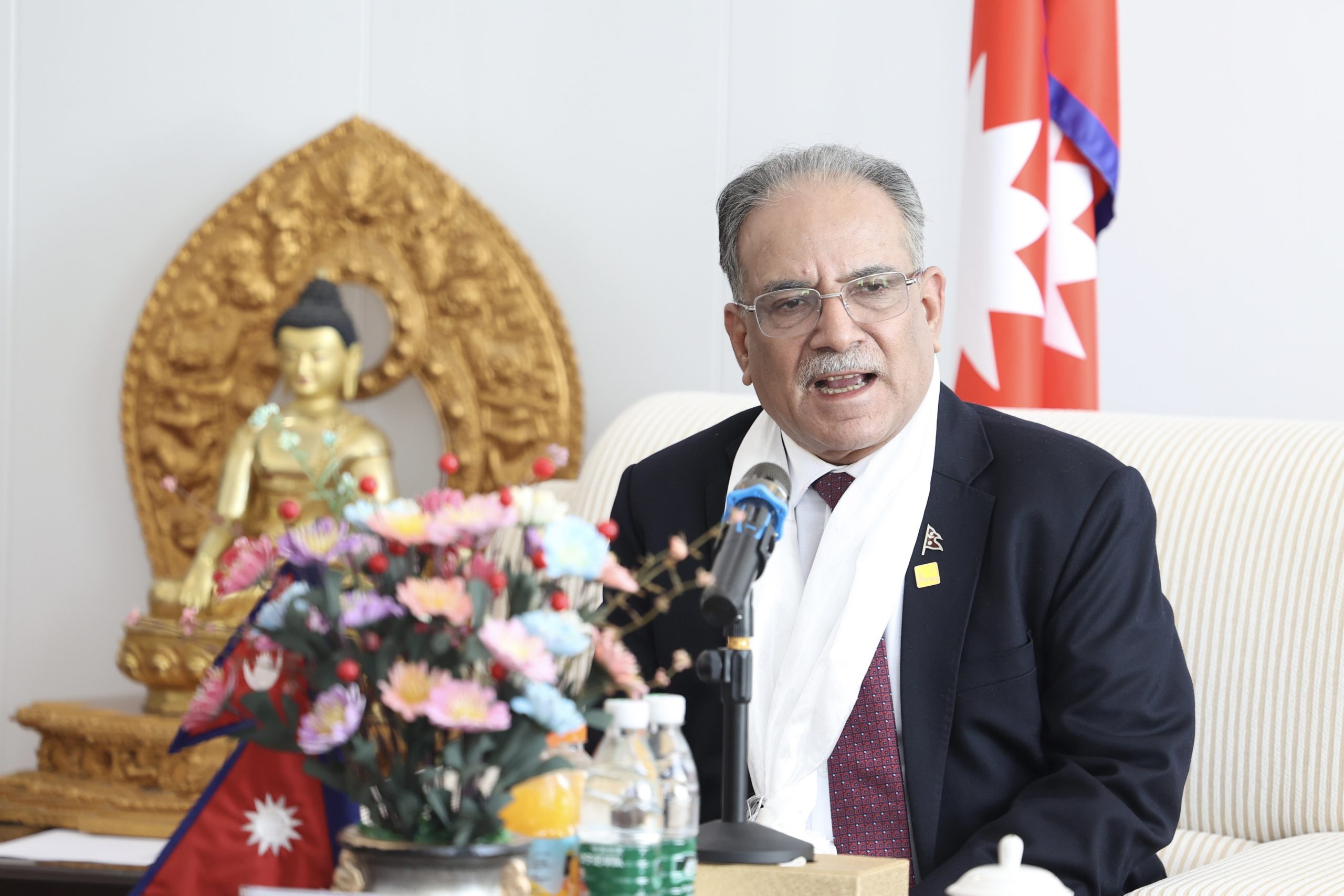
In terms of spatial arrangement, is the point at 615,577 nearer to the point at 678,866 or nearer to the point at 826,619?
the point at 678,866

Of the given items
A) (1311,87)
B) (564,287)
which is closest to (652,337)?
(564,287)

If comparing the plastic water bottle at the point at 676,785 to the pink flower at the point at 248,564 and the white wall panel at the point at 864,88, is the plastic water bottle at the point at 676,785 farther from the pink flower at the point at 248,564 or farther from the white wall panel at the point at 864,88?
the white wall panel at the point at 864,88

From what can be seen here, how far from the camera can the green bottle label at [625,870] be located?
98cm

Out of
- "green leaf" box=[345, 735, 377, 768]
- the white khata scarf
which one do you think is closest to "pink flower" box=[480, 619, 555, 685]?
"green leaf" box=[345, 735, 377, 768]

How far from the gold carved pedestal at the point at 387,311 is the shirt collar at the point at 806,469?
1384 millimetres

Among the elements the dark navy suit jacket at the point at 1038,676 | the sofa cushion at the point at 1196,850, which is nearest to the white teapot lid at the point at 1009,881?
the dark navy suit jacket at the point at 1038,676

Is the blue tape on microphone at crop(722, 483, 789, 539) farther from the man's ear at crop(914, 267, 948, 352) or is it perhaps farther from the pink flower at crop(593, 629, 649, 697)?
the man's ear at crop(914, 267, 948, 352)

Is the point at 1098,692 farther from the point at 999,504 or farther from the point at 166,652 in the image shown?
the point at 166,652

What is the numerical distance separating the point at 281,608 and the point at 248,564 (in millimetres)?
52

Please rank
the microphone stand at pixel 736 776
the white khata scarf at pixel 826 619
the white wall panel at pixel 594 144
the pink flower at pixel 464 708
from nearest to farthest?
1. the pink flower at pixel 464 708
2. the microphone stand at pixel 736 776
3. the white khata scarf at pixel 826 619
4. the white wall panel at pixel 594 144

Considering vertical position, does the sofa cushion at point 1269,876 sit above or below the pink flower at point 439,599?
below

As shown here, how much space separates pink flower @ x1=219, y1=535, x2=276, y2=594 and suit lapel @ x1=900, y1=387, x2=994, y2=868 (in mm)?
908

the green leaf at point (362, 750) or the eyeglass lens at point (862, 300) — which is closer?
the green leaf at point (362, 750)

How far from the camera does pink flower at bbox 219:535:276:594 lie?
1010mm
